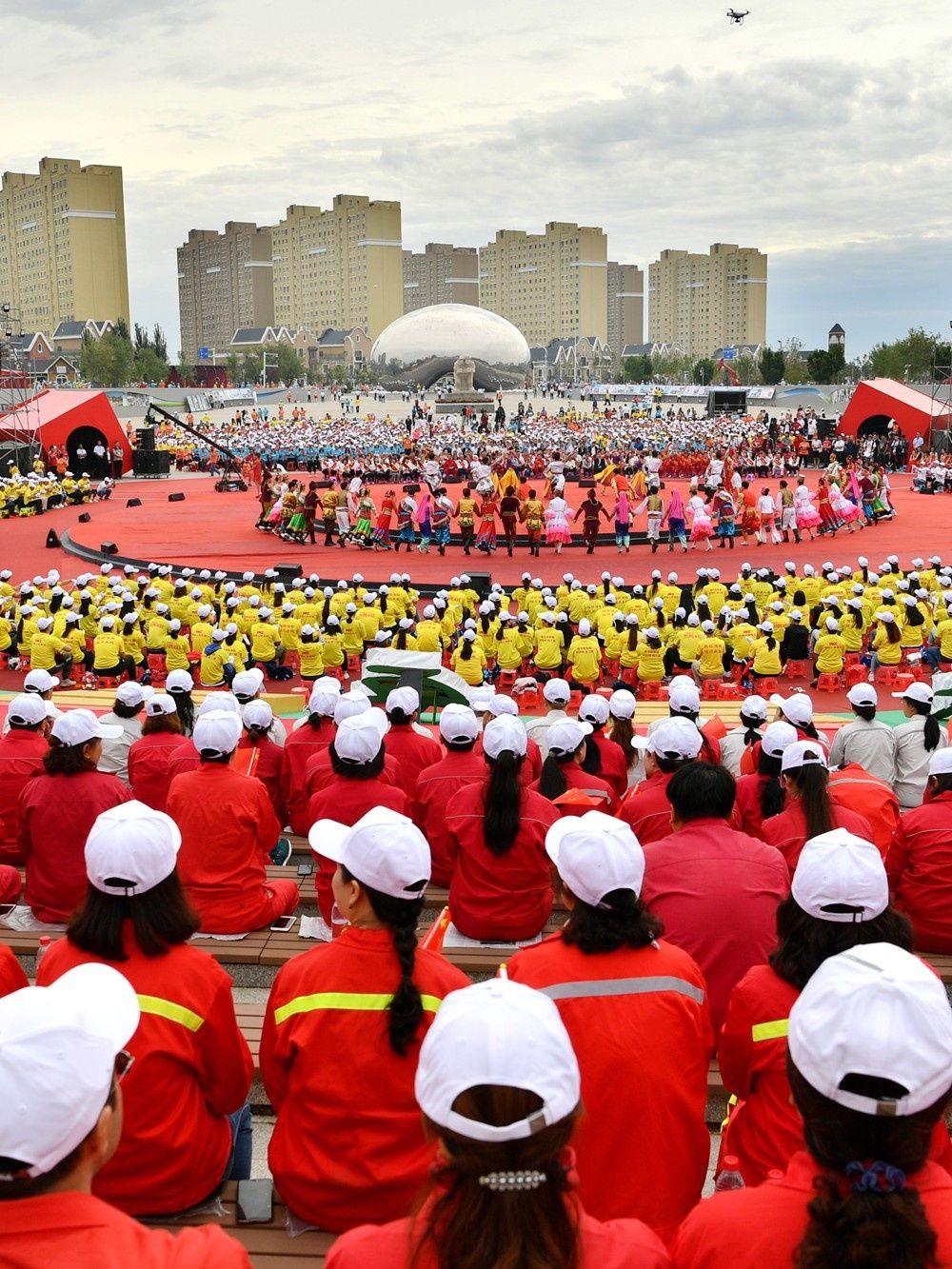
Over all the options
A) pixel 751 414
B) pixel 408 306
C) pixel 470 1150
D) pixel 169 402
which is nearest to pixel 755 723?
pixel 470 1150

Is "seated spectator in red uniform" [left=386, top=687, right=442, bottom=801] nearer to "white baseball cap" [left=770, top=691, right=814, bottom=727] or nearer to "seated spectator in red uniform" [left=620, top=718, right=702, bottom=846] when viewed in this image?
"seated spectator in red uniform" [left=620, top=718, right=702, bottom=846]

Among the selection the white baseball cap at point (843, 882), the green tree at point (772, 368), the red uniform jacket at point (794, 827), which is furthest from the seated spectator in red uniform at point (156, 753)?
the green tree at point (772, 368)

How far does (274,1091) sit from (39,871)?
8.17 feet

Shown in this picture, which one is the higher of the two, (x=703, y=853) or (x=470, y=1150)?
(x=470, y=1150)

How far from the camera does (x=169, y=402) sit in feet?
227

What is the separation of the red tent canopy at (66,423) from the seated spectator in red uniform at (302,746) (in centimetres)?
3133

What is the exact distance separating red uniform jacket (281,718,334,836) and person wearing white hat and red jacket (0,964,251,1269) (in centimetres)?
465

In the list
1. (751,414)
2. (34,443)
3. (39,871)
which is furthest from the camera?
(751,414)

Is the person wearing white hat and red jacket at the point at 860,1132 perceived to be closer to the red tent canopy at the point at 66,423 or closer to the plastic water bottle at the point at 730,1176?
the plastic water bottle at the point at 730,1176

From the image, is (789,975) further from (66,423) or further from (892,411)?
(892,411)

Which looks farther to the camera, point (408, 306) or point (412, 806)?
point (408, 306)

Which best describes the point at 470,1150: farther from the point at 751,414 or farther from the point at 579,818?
the point at 751,414

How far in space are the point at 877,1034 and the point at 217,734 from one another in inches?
139

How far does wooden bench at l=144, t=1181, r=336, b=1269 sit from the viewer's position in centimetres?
269
